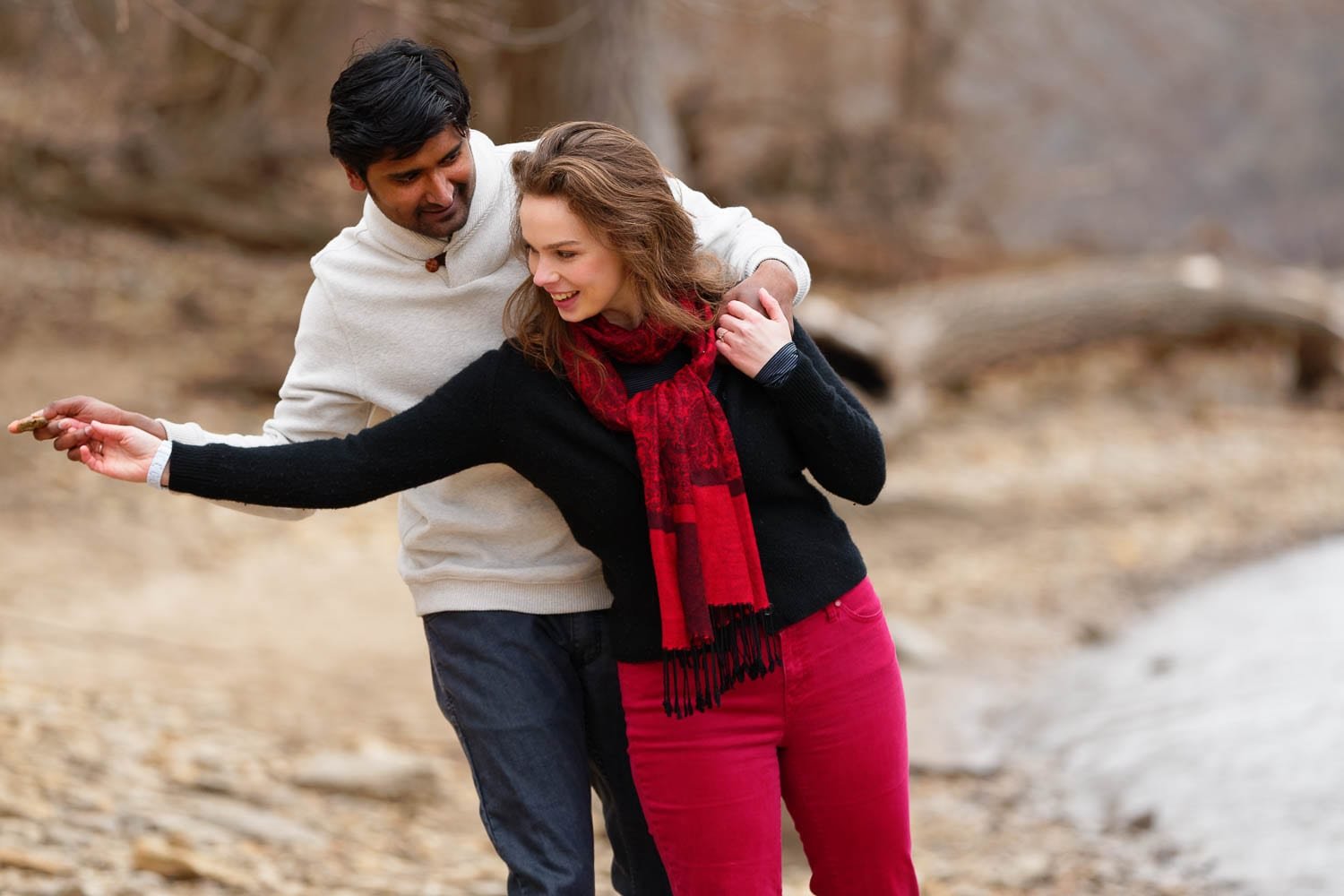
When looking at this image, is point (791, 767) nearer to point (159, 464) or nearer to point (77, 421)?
point (159, 464)

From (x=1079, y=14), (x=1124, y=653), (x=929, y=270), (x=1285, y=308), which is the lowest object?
(x=1124, y=653)

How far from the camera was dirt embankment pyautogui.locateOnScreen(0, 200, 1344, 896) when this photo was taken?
13.2 feet

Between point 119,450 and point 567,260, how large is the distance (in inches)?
31.0

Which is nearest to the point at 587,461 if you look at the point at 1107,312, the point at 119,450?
the point at 119,450

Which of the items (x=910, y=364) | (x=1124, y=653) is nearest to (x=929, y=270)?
(x=910, y=364)

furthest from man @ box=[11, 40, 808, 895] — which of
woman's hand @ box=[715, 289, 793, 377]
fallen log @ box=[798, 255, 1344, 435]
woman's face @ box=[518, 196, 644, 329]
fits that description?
fallen log @ box=[798, 255, 1344, 435]

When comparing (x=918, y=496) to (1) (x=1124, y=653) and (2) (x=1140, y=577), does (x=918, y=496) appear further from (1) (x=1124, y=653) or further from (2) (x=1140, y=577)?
(1) (x=1124, y=653)

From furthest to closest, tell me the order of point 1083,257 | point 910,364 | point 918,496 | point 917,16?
point 1083,257, point 917,16, point 910,364, point 918,496

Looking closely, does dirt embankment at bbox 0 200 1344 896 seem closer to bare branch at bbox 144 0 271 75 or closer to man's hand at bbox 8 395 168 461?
man's hand at bbox 8 395 168 461

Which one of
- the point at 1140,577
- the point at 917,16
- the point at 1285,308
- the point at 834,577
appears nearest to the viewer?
the point at 834,577

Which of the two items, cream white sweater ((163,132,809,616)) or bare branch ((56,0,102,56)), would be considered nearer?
cream white sweater ((163,132,809,616))

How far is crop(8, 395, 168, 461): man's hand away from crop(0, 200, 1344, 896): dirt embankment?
150 cm

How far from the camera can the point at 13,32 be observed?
10.0 metres

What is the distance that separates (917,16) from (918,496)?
240 inches
